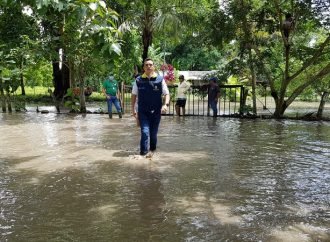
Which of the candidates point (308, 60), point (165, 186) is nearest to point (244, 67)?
point (308, 60)

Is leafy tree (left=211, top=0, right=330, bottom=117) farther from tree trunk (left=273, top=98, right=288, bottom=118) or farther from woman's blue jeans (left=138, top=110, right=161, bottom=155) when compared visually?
woman's blue jeans (left=138, top=110, right=161, bottom=155)

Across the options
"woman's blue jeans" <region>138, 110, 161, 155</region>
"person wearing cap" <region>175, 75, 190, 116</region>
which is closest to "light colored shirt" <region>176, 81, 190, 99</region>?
"person wearing cap" <region>175, 75, 190, 116</region>

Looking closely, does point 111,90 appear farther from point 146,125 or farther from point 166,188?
point 166,188

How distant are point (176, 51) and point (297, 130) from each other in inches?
1625

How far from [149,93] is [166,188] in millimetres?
2330

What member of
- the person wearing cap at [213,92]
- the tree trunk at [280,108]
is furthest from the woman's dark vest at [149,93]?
the tree trunk at [280,108]

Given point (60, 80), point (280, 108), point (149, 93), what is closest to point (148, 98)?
point (149, 93)

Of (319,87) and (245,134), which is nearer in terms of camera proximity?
(245,134)

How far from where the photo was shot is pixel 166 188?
5785mm

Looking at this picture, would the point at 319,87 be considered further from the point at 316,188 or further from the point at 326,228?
the point at 326,228

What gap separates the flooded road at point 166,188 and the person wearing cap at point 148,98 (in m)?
0.56

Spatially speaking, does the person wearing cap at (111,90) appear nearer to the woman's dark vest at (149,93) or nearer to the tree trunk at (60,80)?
the woman's dark vest at (149,93)

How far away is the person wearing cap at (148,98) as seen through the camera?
7.57m

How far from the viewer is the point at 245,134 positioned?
1116cm
